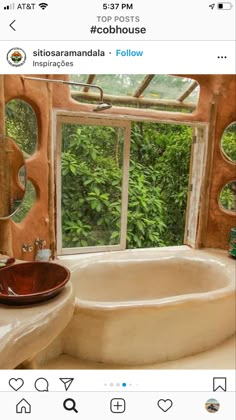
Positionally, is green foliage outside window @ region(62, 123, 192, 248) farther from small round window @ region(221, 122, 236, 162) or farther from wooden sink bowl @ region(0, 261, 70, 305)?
wooden sink bowl @ region(0, 261, 70, 305)

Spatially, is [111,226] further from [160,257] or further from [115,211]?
[160,257]

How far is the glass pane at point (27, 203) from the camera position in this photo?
1516 mm

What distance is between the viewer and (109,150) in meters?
2.01

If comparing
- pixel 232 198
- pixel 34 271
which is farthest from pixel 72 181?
pixel 232 198
